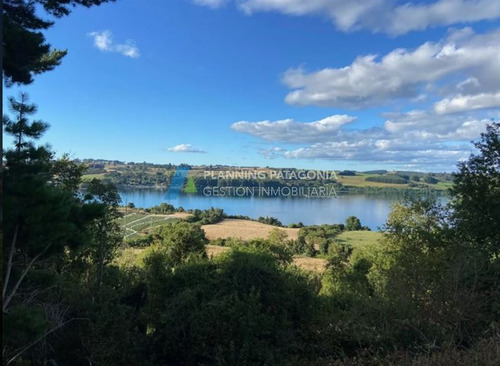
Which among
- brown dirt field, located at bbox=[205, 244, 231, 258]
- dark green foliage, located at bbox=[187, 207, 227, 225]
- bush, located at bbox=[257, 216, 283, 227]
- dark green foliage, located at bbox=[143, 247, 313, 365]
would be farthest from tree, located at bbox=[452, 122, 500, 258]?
bush, located at bbox=[257, 216, 283, 227]

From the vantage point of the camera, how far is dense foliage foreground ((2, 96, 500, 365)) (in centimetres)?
428

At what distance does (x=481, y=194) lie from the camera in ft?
36.9

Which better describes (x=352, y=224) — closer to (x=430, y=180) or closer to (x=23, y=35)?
(x=430, y=180)

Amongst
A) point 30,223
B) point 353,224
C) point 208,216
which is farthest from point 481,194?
point 208,216

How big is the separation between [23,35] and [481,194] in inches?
492

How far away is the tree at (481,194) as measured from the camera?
1080cm

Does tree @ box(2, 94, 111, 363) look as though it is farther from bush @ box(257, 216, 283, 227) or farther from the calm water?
bush @ box(257, 216, 283, 227)

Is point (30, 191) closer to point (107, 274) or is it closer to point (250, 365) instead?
point (250, 365)

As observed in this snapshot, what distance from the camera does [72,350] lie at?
23.0 feet

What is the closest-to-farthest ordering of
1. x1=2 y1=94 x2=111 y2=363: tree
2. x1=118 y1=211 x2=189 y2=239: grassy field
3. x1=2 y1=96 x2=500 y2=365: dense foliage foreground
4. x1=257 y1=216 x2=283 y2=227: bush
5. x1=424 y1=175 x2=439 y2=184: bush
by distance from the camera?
x1=2 y1=94 x2=111 y2=363: tree, x1=2 y1=96 x2=500 y2=365: dense foliage foreground, x1=118 y1=211 x2=189 y2=239: grassy field, x1=257 y1=216 x2=283 y2=227: bush, x1=424 y1=175 x2=439 y2=184: bush

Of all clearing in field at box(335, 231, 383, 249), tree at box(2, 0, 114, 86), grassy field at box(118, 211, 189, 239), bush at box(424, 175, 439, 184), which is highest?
tree at box(2, 0, 114, 86)

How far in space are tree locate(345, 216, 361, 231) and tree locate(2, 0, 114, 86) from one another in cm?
4123

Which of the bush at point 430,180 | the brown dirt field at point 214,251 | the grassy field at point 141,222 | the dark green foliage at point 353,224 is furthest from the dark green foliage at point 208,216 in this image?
the bush at point 430,180

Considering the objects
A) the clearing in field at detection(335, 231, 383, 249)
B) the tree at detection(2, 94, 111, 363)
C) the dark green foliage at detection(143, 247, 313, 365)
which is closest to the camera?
the tree at detection(2, 94, 111, 363)
